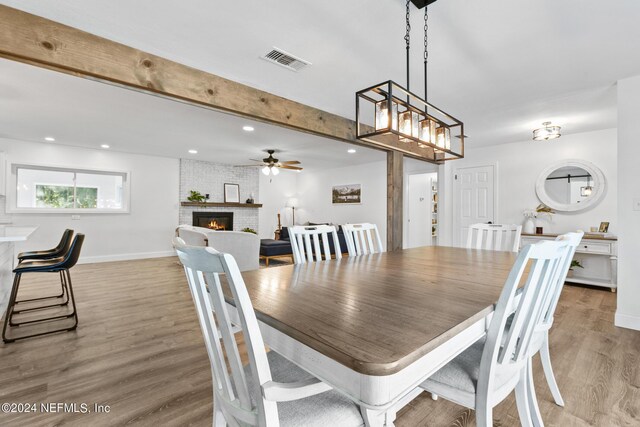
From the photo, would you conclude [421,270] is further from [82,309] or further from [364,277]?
[82,309]

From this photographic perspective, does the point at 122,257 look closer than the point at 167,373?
No

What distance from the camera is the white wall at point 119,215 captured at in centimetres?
554

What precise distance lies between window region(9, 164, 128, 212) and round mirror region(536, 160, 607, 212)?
26.1ft

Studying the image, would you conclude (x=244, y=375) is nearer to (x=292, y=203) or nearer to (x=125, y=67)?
(x=125, y=67)

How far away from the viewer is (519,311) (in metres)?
1.09

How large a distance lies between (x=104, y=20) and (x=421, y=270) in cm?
255

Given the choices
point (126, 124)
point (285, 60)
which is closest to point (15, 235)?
point (126, 124)

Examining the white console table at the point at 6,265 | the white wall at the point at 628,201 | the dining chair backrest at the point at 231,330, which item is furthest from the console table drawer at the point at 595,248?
the white console table at the point at 6,265

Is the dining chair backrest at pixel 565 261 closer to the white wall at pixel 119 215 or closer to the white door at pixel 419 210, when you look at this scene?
the white door at pixel 419 210

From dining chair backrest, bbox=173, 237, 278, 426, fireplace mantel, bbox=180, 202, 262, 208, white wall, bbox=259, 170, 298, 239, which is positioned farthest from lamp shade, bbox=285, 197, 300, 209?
dining chair backrest, bbox=173, 237, 278, 426

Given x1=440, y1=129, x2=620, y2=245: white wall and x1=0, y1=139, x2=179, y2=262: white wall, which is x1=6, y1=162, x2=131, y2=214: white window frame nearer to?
x1=0, y1=139, x2=179, y2=262: white wall

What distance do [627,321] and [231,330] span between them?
3.78m

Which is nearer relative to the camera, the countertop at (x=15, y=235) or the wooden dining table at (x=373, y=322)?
the wooden dining table at (x=373, y=322)

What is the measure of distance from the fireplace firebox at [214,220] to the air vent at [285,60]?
5.52 metres
